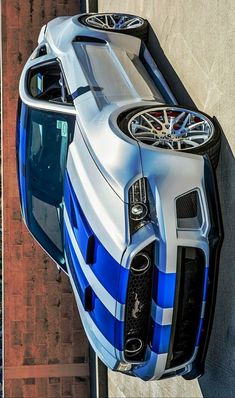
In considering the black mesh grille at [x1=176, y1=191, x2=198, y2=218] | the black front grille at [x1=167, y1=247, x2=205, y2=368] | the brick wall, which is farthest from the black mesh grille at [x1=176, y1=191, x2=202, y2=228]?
the brick wall

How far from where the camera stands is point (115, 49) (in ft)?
20.8

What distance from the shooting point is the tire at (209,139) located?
4.94 m

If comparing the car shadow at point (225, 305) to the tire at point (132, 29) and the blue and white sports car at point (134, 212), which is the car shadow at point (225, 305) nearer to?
the blue and white sports car at point (134, 212)

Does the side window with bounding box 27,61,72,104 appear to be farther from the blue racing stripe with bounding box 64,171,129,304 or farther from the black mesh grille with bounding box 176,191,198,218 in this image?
the black mesh grille with bounding box 176,191,198,218

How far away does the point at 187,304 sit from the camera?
16.1 feet

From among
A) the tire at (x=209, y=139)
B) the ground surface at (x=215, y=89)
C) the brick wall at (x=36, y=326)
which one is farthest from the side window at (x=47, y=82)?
the brick wall at (x=36, y=326)

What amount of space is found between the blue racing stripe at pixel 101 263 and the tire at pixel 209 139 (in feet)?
2.05

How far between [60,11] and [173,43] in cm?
417

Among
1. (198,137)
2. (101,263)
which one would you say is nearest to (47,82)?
(198,137)

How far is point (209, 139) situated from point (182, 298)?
1.13 m

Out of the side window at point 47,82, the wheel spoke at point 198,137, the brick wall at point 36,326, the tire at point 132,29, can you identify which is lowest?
the brick wall at point 36,326

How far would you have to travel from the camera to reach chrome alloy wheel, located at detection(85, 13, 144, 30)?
6.87m

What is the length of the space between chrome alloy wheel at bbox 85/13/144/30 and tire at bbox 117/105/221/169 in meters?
1.85

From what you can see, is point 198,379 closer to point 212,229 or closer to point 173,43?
point 212,229
